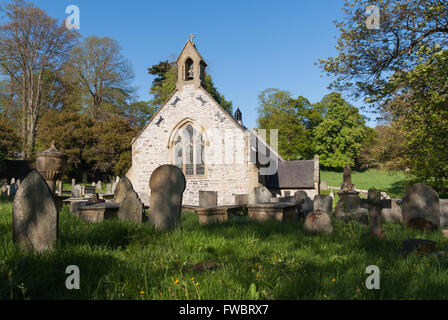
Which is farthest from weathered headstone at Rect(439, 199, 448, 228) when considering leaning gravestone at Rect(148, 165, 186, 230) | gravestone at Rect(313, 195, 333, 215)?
leaning gravestone at Rect(148, 165, 186, 230)

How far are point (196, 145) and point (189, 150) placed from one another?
570 mm

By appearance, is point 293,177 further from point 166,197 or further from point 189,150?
point 166,197

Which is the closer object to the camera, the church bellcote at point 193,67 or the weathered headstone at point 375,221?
the weathered headstone at point 375,221

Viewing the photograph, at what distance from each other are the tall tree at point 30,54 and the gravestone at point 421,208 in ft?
97.1

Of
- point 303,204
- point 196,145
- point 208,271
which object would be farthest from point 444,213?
point 196,145

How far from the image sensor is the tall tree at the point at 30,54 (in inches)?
1089

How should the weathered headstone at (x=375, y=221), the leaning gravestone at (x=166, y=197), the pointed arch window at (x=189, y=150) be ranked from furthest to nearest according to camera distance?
the pointed arch window at (x=189, y=150) < the leaning gravestone at (x=166, y=197) < the weathered headstone at (x=375, y=221)

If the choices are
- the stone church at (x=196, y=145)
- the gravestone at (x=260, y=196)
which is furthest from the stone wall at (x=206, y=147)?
the gravestone at (x=260, y=196)

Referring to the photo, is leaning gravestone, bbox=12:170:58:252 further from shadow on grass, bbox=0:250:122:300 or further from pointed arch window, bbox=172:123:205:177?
pointed arch window, bbox=172:123:205:177

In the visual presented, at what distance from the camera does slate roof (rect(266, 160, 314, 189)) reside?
2256 cm

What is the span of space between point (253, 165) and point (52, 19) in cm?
2588

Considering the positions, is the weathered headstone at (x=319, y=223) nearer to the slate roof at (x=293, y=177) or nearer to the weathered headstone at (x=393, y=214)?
the weathered headstone at (x=393, y=214)

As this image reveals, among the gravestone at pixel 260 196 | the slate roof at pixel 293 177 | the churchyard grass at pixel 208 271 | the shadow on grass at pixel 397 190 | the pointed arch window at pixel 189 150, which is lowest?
the shadow on grass at pixel 397 190

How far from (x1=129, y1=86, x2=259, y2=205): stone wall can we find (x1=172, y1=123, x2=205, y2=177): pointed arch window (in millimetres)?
362
